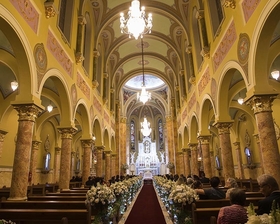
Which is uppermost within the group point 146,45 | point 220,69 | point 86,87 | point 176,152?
point 146,45

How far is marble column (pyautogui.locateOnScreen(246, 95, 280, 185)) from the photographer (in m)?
6.64

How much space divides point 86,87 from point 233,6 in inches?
369

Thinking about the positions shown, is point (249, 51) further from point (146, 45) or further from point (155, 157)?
point (155, 157)

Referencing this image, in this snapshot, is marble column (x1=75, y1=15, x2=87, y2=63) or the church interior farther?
marble column (x1=75, y1=15, x2=87, y2=63)

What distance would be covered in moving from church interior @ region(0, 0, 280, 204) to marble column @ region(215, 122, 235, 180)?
0.15 ft

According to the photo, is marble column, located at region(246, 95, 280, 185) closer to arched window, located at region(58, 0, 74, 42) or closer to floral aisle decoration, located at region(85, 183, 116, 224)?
floral aisle decoration, located at region(85, 183, 116, 224)

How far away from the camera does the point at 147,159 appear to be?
40.4 meters

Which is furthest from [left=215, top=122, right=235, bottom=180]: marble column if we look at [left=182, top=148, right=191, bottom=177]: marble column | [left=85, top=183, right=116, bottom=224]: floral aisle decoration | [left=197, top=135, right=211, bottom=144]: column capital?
[left=182, top=148, right=191, bottom=177]: marble column

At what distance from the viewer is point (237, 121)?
20.3 m

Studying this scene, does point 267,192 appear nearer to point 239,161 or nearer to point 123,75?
point 239,161

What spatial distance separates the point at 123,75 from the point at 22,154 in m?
21.9

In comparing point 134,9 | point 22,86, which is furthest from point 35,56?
point 134,9

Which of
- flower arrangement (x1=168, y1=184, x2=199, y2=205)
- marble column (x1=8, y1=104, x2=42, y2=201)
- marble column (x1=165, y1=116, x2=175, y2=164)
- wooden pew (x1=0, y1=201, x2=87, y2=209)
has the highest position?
marble column (x1=165, y1=116, x2=175, y2=164)

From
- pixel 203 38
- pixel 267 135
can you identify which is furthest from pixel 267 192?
pixel 203 38
